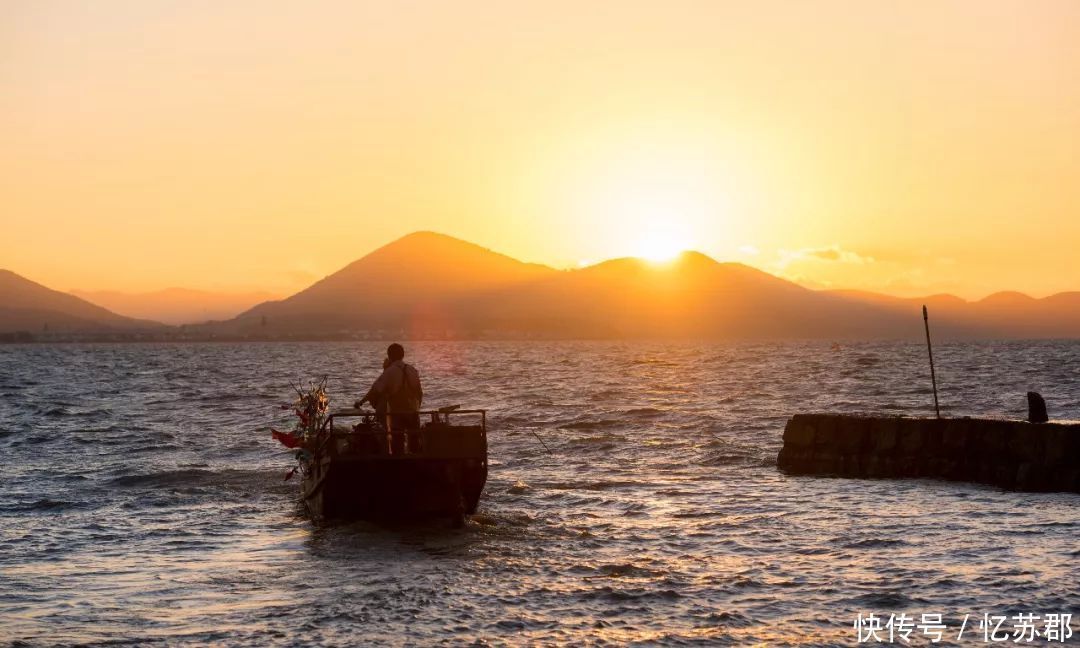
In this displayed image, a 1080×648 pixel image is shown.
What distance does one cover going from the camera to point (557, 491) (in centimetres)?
2578

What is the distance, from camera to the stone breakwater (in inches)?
916

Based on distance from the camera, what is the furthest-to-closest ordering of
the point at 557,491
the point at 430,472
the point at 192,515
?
the point at 557,491, the point at 192,515, the point at 430,472

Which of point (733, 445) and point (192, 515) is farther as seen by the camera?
point (733, 445)

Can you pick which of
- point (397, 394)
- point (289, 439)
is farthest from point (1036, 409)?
point (289, 439)

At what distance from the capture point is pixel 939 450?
25891mm

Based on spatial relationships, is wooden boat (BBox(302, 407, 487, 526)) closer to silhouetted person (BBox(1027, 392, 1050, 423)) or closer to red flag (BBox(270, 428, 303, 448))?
red flag (BBox(270, 428, 303, 448))

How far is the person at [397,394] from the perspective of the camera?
19.8m

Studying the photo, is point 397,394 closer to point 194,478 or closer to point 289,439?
point 289,439

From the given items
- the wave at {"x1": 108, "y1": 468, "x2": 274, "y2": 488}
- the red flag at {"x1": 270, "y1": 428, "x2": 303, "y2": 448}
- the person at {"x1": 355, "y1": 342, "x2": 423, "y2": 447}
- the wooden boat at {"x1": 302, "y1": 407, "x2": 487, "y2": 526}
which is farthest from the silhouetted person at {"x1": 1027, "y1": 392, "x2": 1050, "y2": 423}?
the wave at {"x1": 108, "y1": 468, "x2": 274, "y2": 488}

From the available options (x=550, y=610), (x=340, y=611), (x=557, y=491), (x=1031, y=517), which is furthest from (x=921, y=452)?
(x=340, y=611)

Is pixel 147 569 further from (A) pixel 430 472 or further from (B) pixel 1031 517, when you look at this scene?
(B) pixel 1031 517

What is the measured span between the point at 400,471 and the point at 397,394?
1.30 m

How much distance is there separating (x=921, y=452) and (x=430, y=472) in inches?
476

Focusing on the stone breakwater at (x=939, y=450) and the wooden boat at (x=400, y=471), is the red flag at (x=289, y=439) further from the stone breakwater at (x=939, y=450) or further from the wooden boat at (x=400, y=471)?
the stone breakwater at (x=939, y=450)
